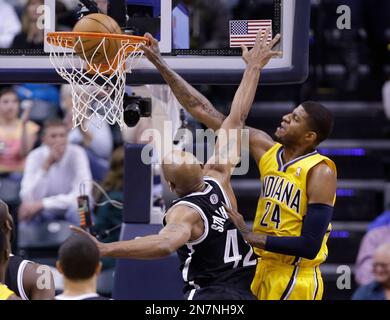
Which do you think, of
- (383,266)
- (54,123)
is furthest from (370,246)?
(54,123)

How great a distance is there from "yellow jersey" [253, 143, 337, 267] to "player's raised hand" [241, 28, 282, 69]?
52 cm

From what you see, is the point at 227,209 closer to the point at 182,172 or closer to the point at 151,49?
the point at 182,172

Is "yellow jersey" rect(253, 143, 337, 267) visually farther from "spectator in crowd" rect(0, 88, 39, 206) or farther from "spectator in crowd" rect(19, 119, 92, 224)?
"spectator in crowd" rect(0, 88, 39, 206)

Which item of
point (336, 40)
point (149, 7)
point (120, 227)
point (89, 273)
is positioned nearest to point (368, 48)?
point (336, 40)

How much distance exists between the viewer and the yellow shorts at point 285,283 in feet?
18.6

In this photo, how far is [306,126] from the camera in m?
5.67

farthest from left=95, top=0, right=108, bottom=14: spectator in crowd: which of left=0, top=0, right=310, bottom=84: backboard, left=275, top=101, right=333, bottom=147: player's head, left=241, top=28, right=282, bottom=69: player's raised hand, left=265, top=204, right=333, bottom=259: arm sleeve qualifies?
left=265, top=204, right=333, bottom=259: arm sleeve

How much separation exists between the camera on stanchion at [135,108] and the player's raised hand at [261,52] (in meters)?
0.73

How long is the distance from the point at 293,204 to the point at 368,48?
4.97m

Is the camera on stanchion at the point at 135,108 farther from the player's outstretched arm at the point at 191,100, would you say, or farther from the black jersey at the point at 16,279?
the black jersey at the point at 16,279

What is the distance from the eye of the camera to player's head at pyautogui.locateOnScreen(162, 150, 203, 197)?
17.4 feet

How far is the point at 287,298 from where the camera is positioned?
568cm

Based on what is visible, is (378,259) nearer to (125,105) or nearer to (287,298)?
(287,298)

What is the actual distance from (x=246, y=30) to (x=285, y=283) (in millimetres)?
1440
